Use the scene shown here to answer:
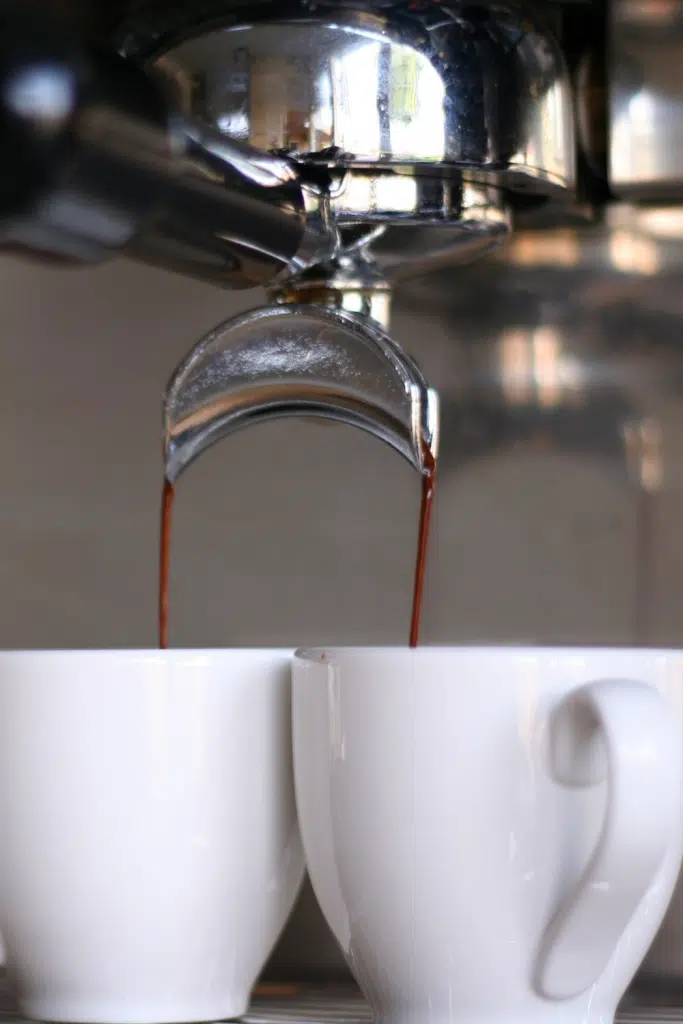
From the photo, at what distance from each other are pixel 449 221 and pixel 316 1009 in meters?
0.19

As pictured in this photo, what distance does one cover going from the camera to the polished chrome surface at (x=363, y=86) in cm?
34

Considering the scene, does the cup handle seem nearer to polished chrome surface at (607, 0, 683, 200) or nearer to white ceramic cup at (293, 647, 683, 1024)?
white ceramic cup at (293, 647, 683, 1024)

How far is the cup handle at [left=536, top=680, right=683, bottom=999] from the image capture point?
29 cm

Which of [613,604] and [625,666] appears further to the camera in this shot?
[613,604]

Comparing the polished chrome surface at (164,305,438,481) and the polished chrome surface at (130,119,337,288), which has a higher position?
the polished chrome surface at (130,119,337,288)

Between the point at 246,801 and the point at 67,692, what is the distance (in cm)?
5

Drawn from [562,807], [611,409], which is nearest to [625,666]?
[562,807]

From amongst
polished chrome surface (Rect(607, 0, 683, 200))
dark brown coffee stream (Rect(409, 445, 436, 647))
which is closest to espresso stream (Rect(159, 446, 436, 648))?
dark brown coffee stream (Rect(409, 445, 436, 647))

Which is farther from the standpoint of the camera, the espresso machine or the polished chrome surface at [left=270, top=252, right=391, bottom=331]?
the polished chrome surface at [left=270, top=252, right=391, bottom=331]

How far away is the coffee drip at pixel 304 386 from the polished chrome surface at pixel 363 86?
4 centimetres

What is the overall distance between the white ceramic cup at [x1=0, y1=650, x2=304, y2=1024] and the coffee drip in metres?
0.05

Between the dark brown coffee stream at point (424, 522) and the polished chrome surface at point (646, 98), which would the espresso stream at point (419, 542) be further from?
the polished chrome surface at point (646, 98)

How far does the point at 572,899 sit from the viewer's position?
0.31 metres

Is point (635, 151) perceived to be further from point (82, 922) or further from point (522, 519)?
point (82, 922)
